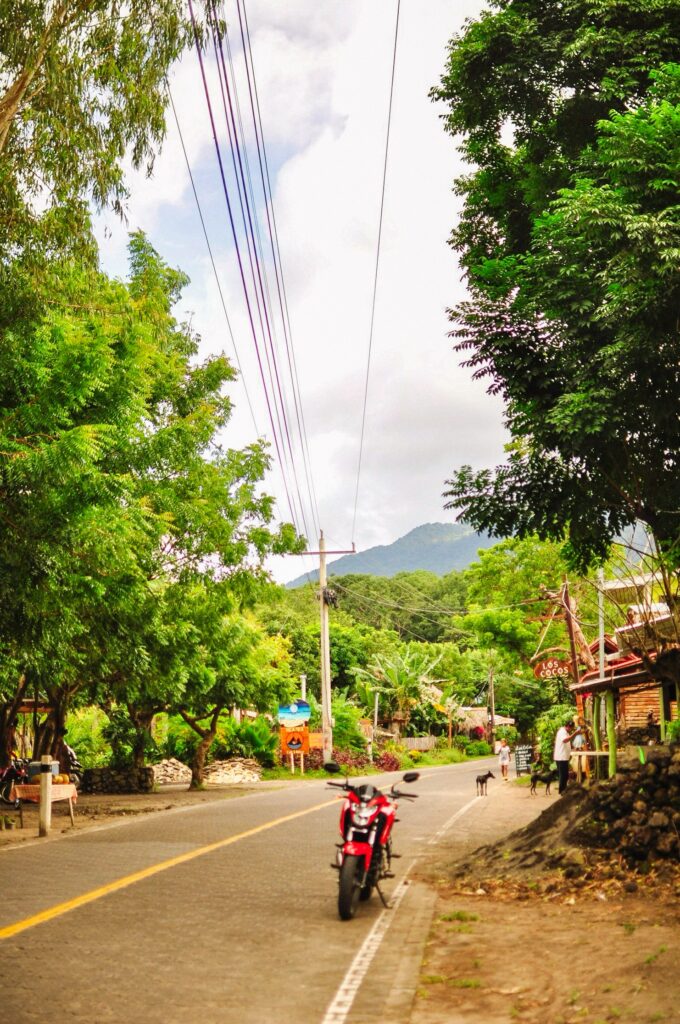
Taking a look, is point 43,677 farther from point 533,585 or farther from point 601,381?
point 533,585

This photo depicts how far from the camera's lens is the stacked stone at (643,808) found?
11016mm

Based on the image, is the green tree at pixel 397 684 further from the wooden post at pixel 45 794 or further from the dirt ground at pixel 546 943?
the dirt ground at pixel 546 943

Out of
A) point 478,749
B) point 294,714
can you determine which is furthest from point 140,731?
point 478,749

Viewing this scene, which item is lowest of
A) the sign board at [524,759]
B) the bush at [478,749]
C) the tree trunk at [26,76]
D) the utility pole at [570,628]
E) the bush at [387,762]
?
the bush at [478,749]

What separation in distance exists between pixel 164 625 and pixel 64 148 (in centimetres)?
1120

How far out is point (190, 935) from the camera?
27.6 feet

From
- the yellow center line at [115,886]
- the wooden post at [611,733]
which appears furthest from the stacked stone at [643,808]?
the yellow center line at [115,886]

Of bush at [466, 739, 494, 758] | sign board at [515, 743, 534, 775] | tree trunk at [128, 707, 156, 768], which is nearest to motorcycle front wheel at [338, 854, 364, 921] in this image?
tree trunk at [128, 707, 156, 768]

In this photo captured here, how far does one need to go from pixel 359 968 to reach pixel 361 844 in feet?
6.85

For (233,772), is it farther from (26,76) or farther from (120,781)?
(26,76)

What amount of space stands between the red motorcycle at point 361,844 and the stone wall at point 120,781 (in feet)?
77.8

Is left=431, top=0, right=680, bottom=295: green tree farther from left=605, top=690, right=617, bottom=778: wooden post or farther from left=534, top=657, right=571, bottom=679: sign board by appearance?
left=534, top=657, right=571, bottom=679: sign board

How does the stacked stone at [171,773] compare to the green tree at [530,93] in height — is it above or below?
below

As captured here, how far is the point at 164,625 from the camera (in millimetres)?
22578
